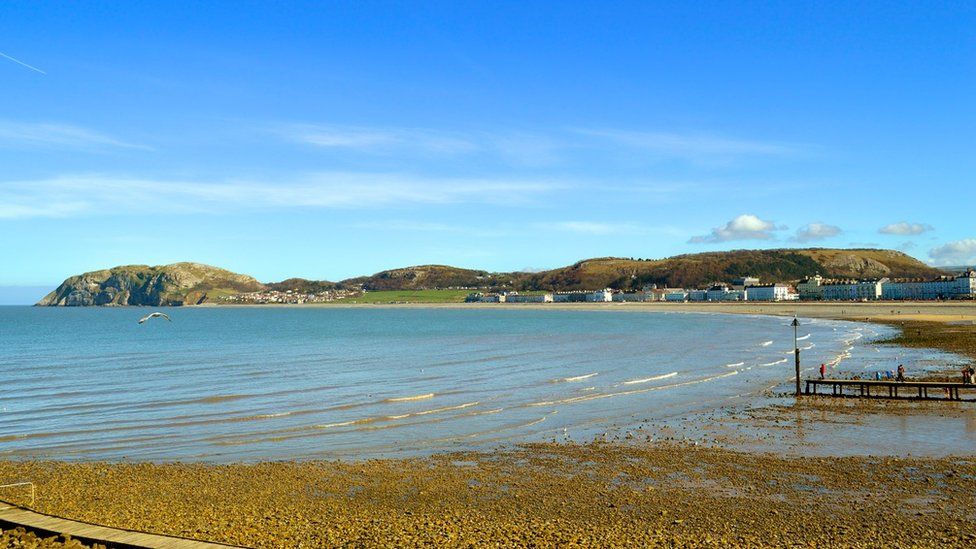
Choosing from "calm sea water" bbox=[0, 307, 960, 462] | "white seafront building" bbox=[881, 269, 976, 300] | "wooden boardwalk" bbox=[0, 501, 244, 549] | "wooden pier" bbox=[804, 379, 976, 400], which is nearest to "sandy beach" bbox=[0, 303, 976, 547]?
"wooden boardwalk" bbox=[0, 501, 244, 549]

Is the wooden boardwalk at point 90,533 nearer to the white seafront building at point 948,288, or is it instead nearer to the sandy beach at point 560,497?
the sandy beach at point 560,497

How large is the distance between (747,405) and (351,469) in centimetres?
1715

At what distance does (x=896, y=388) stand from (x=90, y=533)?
2936 centimetres

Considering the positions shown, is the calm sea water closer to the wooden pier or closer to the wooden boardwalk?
the wooden pier

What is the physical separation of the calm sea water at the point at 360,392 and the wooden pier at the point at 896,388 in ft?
9.73

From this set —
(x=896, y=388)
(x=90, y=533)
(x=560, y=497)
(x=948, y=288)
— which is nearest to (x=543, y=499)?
(x=560, y=497)

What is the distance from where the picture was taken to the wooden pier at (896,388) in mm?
29406

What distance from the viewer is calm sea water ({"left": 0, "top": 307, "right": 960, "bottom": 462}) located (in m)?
23.6

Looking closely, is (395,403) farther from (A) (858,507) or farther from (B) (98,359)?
(B) (98,359)

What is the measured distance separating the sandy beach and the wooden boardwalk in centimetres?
61

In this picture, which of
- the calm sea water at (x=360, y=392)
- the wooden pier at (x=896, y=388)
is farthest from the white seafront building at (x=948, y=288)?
the wooden pier at (x=896, y=388)

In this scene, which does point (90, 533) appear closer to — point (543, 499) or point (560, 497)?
Answer: point (543, 499)

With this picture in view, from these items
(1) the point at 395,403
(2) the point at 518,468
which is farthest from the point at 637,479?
(1) the point at 395,403

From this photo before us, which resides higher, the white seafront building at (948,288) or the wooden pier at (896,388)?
the white seafront building at (948,288)
